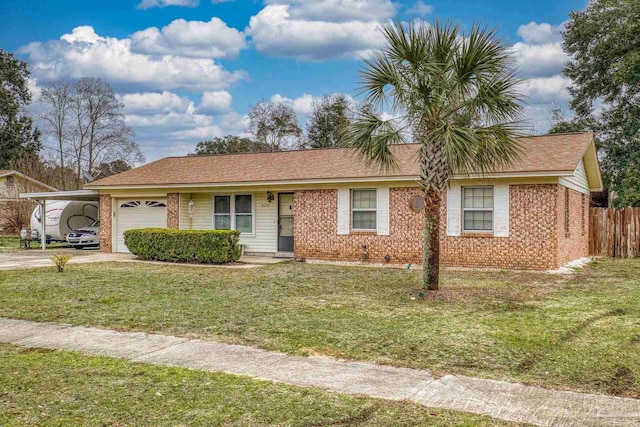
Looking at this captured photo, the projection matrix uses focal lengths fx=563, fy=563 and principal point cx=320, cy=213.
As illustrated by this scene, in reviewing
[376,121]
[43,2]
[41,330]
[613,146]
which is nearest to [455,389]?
[41,330]

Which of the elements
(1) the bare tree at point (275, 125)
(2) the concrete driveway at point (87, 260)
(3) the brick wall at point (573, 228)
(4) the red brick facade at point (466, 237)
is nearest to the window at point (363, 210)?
(4) the red brick facade at point (466, 237)

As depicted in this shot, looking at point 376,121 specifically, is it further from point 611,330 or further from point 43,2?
point 43,2

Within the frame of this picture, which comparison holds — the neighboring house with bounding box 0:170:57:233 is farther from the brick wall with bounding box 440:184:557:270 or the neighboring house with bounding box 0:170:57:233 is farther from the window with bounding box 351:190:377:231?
the brick wall with bounding box 440:184:557:270

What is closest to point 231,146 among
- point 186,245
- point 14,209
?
point 14,209

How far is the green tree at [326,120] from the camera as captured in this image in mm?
40875

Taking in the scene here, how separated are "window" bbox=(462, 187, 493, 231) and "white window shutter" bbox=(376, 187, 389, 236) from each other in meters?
2.21

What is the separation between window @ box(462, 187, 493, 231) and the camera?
15102 millimetres

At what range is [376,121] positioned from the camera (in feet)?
36.0

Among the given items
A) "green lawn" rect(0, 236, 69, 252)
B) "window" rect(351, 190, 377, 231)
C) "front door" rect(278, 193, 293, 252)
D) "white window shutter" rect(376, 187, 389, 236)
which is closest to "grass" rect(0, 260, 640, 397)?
"white window shutter" rect(376, 187, 389, 236)

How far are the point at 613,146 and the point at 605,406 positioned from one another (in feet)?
85.1

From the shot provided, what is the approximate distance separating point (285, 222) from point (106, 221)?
7.24 m

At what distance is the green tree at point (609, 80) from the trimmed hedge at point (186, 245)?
17713 mm

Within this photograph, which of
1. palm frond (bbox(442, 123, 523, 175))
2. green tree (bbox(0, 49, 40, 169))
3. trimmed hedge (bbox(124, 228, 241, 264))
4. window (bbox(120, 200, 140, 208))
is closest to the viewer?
palm frond (bbox(442, 123, 523, 175))

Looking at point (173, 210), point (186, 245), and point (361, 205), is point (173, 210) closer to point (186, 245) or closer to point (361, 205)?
point (186, 245)
